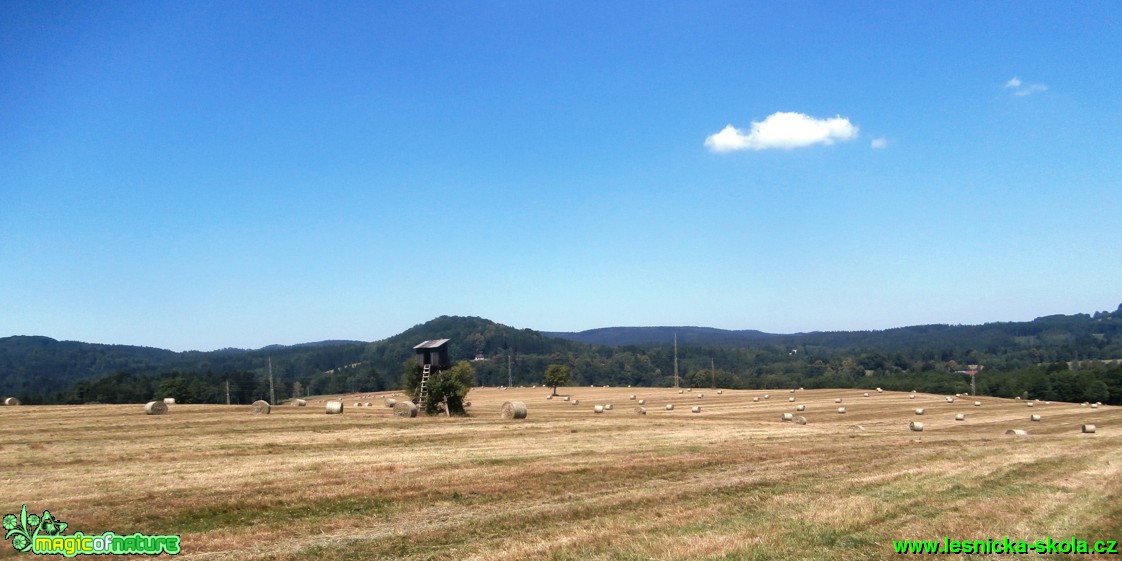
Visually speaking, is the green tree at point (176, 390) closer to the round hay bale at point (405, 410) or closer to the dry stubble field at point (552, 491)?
the round hay bale at point (405, 410)

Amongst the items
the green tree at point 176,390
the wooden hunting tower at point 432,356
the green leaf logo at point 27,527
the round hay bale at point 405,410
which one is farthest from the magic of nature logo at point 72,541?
the green tree at point 176,390

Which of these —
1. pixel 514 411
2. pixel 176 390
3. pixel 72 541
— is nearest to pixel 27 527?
pixel 72 541

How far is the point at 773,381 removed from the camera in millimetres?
148500

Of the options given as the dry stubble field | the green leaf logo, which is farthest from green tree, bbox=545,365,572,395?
the green leaf logo

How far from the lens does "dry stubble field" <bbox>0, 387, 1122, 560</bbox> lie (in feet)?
40.2

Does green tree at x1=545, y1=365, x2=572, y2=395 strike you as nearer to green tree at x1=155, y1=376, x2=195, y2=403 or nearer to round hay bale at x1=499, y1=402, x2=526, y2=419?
green tree at x1=155, y1=376, x2=195, y2=403

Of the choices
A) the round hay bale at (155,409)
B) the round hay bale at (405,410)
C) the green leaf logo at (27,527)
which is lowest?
the round hay bale at (405,410)

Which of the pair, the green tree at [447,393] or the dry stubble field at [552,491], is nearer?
the dry stubble field at [552,491]

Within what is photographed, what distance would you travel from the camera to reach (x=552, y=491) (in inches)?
687

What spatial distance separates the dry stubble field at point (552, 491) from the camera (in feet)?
40.2

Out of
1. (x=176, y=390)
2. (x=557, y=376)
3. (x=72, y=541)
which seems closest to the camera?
(x=72, y=541)

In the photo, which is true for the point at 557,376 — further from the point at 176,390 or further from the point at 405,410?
the point at 405,410

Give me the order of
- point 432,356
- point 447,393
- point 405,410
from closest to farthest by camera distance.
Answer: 1. point 405,410
2. point 447,393
3. point 432,356

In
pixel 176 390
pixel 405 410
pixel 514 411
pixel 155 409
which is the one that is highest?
pixel 155 409
